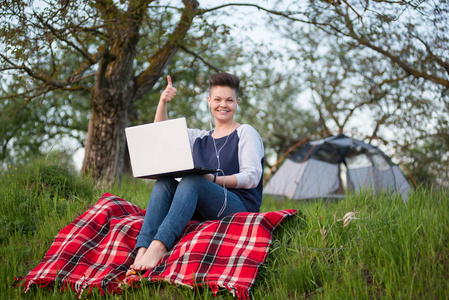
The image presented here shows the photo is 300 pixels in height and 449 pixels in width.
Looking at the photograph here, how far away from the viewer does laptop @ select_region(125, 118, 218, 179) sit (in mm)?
2531

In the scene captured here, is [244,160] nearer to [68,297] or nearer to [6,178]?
[68,297]

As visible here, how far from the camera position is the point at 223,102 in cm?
312

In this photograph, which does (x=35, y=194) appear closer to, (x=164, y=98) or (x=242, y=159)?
(x=164, y=98)

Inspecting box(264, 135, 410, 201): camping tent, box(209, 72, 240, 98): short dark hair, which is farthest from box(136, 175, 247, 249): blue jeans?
box(264, 135, 410, 201): camping tent

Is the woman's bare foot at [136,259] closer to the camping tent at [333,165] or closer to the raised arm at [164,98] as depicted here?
the raised arm at [164,98]

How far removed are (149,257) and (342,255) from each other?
45.7 inches

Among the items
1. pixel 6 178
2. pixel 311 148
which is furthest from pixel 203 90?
pixel 6 178

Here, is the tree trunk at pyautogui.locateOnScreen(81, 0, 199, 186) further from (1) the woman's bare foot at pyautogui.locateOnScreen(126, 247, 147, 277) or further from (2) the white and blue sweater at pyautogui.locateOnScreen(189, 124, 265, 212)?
(1) the woman's bare foot at pyautogui.locateOnScreen(126, 247, 147, 277)

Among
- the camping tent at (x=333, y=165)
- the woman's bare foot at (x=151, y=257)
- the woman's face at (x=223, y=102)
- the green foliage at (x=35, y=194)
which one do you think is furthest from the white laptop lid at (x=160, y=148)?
the camping tent at (x=333, y=165)

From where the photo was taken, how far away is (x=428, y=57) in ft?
20.6

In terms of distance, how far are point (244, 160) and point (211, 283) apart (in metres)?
0.90

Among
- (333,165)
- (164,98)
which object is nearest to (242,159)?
(164,98)

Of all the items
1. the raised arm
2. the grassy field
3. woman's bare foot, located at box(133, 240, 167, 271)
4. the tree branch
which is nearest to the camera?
the grassy field

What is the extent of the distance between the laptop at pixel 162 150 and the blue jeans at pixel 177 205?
12cm
